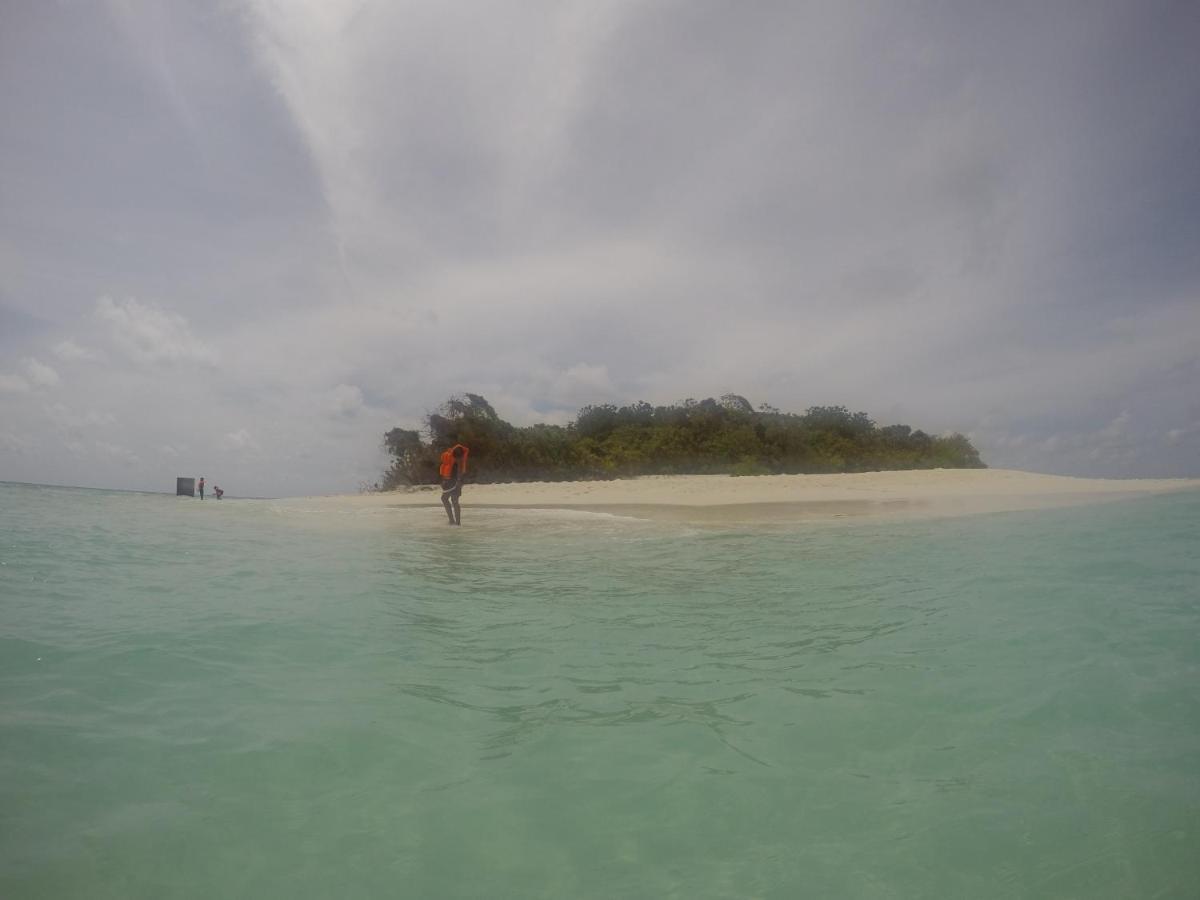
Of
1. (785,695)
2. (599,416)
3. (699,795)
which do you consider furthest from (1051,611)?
(599,416)

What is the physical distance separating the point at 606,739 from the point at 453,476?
14.6 metres

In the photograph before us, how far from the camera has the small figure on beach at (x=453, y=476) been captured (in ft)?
56.0

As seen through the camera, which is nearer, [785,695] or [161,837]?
[161,837]

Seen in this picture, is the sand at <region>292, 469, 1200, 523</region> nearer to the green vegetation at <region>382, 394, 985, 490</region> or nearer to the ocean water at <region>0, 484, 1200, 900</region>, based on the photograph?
the green vegetation at <region>382, 394, 985, 490</region>

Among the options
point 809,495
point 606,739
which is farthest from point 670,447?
point 606,739

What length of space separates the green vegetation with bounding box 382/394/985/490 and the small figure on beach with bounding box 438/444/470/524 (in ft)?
47.6

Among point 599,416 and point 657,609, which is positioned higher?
point 599,416

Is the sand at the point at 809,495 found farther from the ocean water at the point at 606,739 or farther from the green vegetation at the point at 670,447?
the ocean water at the point at 606,739

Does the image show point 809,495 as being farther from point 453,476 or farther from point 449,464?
point 449,464

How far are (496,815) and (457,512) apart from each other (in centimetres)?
1460

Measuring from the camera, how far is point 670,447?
106 feet

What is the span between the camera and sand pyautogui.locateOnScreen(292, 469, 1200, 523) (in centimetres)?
1809

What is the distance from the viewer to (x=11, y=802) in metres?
2.82

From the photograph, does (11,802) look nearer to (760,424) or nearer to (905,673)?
(905,673)
